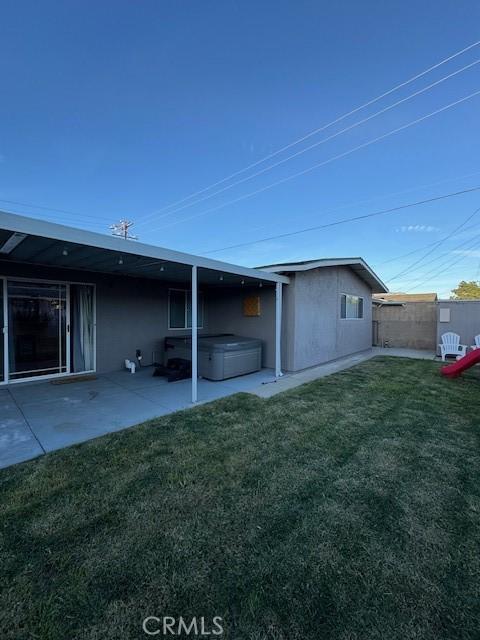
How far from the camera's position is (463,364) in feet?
23.2

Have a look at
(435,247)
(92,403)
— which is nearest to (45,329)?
(92,403)

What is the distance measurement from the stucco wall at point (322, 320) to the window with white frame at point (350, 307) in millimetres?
172

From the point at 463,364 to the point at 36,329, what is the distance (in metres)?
9.70

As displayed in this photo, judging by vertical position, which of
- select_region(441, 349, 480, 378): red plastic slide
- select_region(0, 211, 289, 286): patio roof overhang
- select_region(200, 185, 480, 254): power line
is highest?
select_region(200, 185, 480, 254): power line

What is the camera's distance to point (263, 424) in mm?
4125

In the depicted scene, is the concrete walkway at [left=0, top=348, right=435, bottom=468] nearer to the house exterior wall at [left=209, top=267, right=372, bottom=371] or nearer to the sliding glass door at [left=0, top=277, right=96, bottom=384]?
the sliding glass door at [left=0, top=277, right=96, bottom=384]

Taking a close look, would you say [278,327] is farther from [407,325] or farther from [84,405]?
[407,325]

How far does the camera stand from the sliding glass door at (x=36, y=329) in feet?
20.0

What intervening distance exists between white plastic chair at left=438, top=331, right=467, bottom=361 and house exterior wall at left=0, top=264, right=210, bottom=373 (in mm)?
9247

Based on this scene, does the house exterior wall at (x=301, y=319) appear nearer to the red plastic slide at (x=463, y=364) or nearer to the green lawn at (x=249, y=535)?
the red plastic slide at (x=463, y=364)

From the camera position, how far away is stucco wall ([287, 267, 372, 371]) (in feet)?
25.9

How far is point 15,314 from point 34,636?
6.16 metres

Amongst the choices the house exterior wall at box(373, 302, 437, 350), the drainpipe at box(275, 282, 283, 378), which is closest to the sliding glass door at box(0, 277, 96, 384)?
the drainpipe at box(275, 282, 283, 378)

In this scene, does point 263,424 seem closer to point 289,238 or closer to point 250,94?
point 250,94
